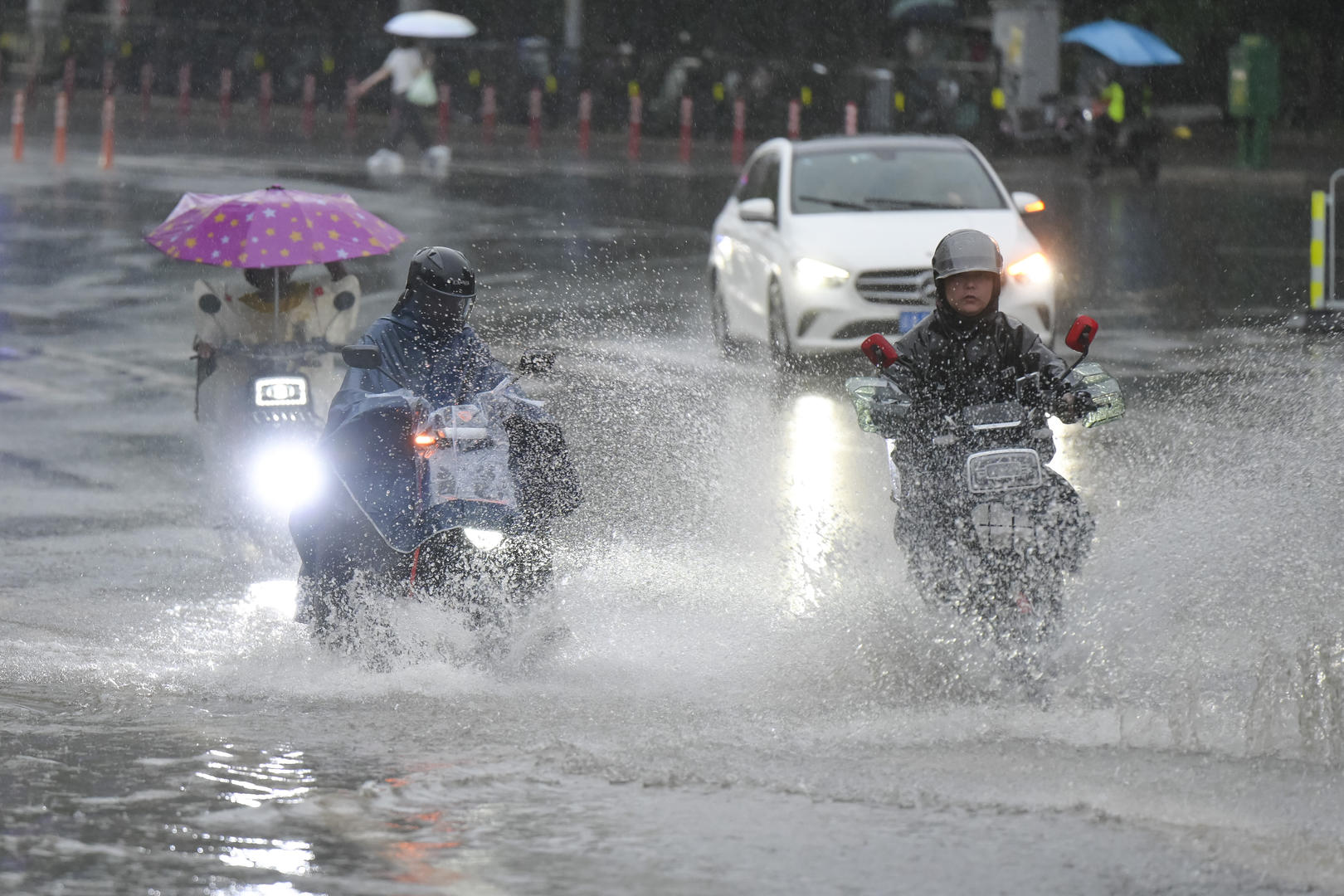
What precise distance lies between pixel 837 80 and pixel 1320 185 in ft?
37.5

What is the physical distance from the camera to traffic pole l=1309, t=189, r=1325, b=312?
15.4 m

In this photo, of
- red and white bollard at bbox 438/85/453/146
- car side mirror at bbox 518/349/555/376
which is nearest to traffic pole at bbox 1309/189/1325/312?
car side mirror at bbox 518/349/555/376

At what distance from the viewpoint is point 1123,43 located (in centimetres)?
3559

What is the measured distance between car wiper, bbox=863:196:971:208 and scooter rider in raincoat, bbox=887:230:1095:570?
7849 millimetres

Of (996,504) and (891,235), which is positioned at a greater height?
(891,235)

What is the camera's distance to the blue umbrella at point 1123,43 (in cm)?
3497

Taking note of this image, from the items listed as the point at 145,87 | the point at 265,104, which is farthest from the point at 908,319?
the point at 145,87

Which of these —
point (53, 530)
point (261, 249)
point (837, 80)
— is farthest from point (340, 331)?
point (837, 80)

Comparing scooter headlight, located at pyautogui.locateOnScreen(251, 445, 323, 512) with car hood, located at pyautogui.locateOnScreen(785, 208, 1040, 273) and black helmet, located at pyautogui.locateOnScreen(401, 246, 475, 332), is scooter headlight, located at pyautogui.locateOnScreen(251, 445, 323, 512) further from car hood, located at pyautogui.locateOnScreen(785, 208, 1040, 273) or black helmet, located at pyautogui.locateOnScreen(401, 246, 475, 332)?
car hood, located at pyautogui.locateOnScreen(785, 208, 1040, 273)

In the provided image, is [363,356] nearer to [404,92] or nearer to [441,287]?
[441,287]

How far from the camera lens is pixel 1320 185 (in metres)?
30.1

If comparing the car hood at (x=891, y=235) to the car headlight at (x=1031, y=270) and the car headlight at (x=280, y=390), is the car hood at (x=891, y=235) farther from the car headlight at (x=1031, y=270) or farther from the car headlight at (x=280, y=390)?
the car headlight at (x=280, y=390)

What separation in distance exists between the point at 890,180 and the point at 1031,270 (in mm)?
1427

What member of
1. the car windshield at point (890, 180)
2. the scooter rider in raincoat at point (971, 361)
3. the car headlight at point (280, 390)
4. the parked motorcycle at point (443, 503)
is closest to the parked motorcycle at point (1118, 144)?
the car windshield at point (890, 180)
